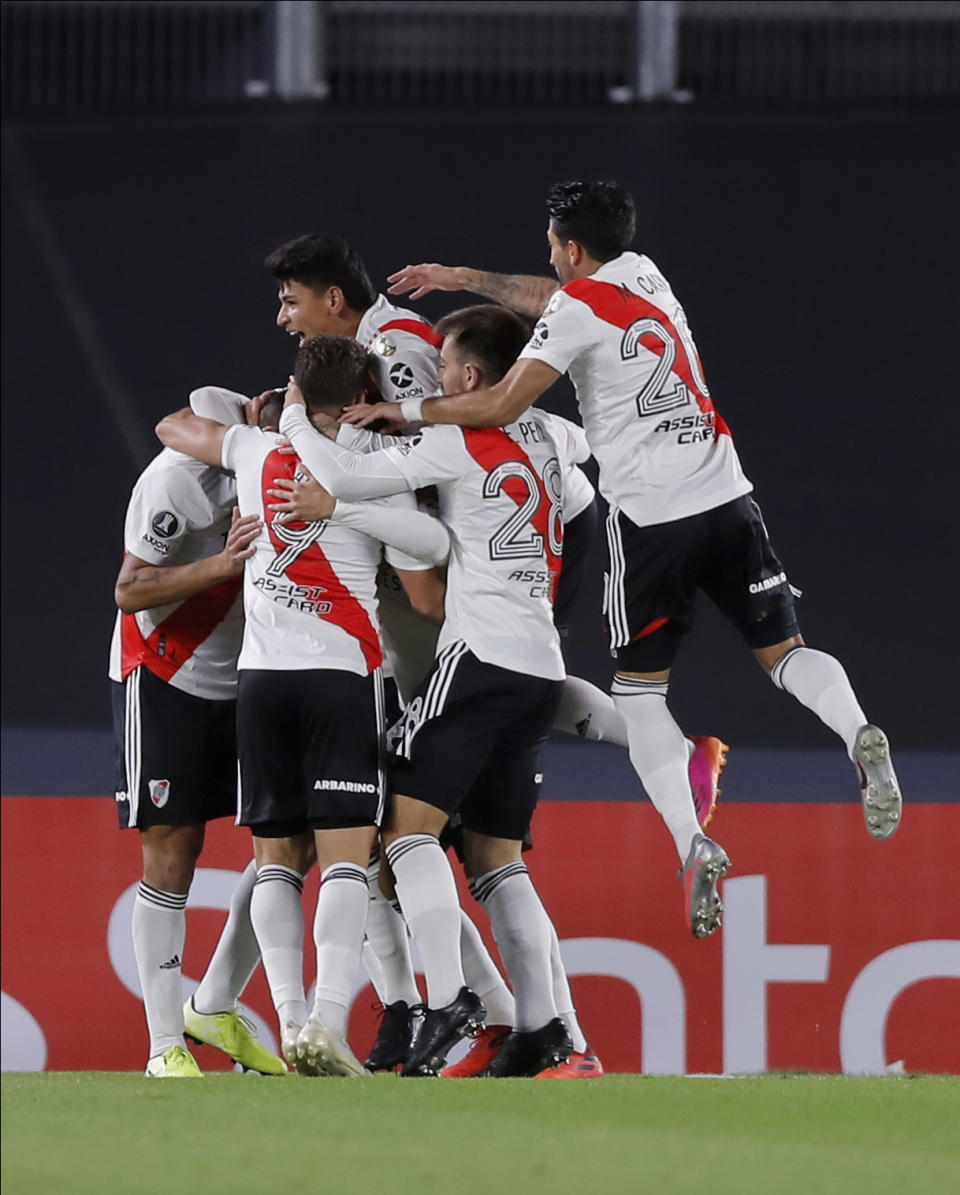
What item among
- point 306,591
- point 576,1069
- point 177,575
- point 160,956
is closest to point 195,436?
point 177,575

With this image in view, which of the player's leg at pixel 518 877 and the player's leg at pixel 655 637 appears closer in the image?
the player's leg at pixel 518 877

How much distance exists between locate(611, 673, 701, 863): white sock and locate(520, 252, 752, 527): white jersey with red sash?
384mm

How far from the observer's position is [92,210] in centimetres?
823

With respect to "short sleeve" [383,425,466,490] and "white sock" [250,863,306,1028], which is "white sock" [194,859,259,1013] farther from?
"short sleeve" [383,425,466,490]

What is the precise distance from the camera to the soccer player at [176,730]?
4.27 m

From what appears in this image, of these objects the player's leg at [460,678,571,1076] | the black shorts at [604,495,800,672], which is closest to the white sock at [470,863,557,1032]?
the player's leg at [460,678,571,1076]

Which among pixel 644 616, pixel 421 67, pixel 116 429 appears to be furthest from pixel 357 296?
pixel 421 67

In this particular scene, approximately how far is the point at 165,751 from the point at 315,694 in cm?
66

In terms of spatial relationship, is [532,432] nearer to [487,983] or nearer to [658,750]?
[658,750]

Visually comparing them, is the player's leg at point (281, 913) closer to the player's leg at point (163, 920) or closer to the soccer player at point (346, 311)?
the player's leg at point (163, 920)

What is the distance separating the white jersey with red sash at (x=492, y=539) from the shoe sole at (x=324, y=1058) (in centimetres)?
80

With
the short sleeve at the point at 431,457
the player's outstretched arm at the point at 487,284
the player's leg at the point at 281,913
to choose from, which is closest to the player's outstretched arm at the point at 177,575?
the short sleeve at the point at 431,457

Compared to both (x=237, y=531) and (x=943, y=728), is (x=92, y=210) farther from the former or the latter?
(x=237, y=531)

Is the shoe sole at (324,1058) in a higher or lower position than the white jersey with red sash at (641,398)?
lower
